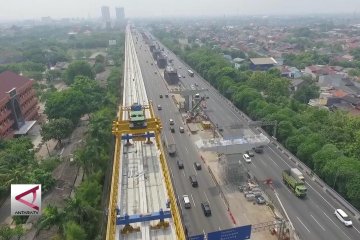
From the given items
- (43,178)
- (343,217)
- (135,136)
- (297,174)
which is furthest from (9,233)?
(343,217)

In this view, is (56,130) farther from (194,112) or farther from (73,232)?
(73,232)

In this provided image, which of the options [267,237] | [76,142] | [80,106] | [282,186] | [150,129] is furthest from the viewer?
[80,106]

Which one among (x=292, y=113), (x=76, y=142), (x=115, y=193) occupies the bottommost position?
(x=76, y=142)

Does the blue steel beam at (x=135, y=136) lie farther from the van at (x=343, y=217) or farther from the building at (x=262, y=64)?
the building at (x=262, y=64)

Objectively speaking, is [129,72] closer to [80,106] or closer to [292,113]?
[80,106]

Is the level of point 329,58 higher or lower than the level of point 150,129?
lower

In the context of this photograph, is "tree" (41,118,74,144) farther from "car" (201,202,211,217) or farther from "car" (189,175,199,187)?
"car" (201,202,211,217)

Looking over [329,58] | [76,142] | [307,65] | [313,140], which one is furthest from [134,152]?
[329,58]
